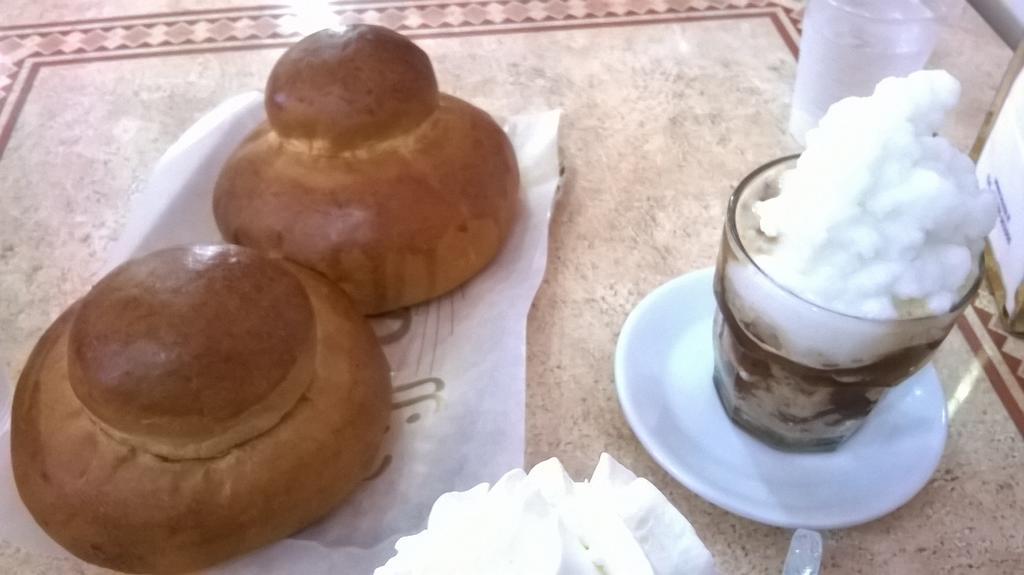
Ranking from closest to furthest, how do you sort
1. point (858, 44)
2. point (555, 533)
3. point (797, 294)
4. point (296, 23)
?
point (555, 533) → point (797, 294) → point (858, 44) → point (296, 23)

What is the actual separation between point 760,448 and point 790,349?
102 mm

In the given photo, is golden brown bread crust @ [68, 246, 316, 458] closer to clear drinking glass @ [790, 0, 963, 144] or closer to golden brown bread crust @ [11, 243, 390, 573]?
golden brown bread crust @ [11, 243, 390, 573]

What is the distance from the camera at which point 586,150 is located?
0.85 m

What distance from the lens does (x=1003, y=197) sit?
27.0 inches

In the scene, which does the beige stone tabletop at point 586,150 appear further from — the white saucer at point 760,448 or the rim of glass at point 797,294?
the rim of glass at point 797,294

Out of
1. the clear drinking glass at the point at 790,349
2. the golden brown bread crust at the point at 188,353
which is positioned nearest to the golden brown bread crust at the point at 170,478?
the golden brown bread crust at the point at 188,353

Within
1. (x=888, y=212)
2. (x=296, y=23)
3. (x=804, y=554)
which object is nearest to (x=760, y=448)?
(x=804, y=554)

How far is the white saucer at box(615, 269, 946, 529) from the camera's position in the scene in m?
0.53

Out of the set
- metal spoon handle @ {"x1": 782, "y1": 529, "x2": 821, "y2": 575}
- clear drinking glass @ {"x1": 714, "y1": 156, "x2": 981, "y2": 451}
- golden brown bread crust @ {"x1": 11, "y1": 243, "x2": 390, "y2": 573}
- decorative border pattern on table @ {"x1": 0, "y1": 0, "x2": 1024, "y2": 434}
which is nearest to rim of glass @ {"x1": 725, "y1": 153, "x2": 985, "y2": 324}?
clear drinking glass @ {"x1": 714, "y1": 156, "x2": 981, "y2": 451}

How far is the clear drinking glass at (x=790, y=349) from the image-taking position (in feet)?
1.53

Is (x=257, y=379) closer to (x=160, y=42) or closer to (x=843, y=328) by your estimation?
(x=843, y=328)

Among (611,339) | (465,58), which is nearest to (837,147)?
(611,339)

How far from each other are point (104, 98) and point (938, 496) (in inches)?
33.8

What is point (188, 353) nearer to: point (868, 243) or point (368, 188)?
point (368, 188)
